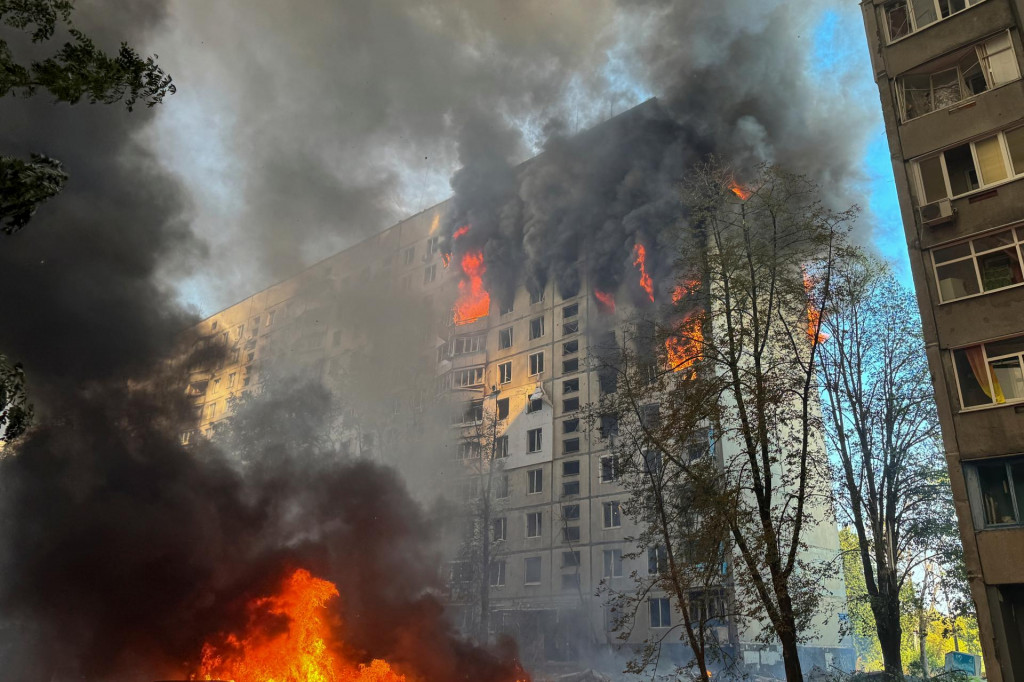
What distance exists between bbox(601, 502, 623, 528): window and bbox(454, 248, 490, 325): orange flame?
22.5m

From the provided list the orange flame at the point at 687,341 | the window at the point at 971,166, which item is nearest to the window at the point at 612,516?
the orange flame at the point at 687,341

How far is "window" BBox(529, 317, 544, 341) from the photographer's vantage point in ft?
183

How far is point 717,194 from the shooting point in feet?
56.1

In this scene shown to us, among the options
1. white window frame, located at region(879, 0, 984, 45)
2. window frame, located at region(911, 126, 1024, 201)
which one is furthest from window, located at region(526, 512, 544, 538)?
white window frame, located at region(879, 0, 984, 45)

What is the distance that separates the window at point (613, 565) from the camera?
1703 inches

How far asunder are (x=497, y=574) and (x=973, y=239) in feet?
133

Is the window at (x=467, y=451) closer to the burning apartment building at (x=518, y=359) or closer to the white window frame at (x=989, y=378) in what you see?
the burning apartment building at (x=518, y=359)

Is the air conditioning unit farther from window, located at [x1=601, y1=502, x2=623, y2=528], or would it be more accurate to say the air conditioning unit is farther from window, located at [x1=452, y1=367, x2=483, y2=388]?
window, located at [x1=452, y1=367, x2=483, y2=388]

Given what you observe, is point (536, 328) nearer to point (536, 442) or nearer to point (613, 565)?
point (536, 442)

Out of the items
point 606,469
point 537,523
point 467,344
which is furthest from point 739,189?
point 467,344

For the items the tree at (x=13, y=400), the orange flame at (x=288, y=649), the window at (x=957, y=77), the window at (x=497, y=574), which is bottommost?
the orange flame at (x=288, y=649)

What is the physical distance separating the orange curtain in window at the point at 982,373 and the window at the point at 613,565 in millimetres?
30363

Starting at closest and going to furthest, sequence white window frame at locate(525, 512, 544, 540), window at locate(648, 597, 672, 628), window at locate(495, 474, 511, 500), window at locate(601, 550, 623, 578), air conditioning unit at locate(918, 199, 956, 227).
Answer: air conditioning unit at locate(918, 199, 956, 227)
window at locate(648, 597, 672, 628)
window at locate(601, 550, 623, 578)
white window frame at locate(525, 512, 544, 540)
window at locate(495, 474, 511, 500)

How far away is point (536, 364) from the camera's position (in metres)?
54.6
